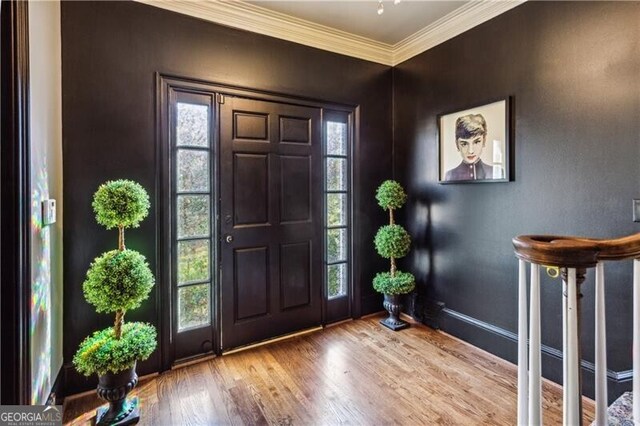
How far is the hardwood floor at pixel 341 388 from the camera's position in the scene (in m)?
1.89

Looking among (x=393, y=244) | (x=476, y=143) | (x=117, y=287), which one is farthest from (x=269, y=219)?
(x=476, y=143)

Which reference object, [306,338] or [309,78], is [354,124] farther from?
[306,338]

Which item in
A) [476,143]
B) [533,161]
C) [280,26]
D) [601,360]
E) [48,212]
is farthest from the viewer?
[280,26]

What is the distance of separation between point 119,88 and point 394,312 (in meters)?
2.94

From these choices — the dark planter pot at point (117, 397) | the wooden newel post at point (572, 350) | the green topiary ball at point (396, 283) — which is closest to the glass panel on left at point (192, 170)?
the dark planter pot at point (117, 397)

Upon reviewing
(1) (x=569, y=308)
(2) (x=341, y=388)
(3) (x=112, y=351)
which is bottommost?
(2) (x=341, y=388)

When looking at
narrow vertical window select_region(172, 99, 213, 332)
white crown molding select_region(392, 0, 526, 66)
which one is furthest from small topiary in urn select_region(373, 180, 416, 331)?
narrow vertical window select_region(172, 99, 213, 332)

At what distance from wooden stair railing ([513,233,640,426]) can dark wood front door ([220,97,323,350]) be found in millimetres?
2115

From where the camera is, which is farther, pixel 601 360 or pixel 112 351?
pixel 112 351

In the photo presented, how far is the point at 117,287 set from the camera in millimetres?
1791

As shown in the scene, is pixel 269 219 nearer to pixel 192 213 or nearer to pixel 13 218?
pixel 192 213

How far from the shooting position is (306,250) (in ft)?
9.94

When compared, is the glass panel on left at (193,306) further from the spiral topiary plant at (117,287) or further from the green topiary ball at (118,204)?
the green topiary ball at (118,204)

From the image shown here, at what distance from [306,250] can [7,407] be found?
212 cm
